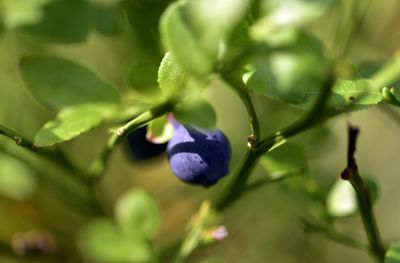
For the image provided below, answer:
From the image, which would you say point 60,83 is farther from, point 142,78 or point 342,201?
point 342,201

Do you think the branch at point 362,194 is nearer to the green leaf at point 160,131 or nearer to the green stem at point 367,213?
the green stem at point 367,213

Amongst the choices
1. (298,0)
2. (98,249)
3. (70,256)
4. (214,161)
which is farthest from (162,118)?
(70,256)

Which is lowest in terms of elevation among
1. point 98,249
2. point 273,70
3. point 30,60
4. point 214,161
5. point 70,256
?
point 70,256

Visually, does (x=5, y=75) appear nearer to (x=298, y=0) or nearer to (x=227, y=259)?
(x=227, y=259)

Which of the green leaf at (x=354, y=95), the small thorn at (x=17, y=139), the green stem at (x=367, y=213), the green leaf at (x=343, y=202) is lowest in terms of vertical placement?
the green leaf at (x=343, y=202)

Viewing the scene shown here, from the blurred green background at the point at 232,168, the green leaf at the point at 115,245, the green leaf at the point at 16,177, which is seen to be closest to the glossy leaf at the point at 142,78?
the green leaf at the point at 115,245

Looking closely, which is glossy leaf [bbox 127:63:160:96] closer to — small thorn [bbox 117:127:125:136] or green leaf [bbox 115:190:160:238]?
small thorn [bbox 117:127:125:136]
